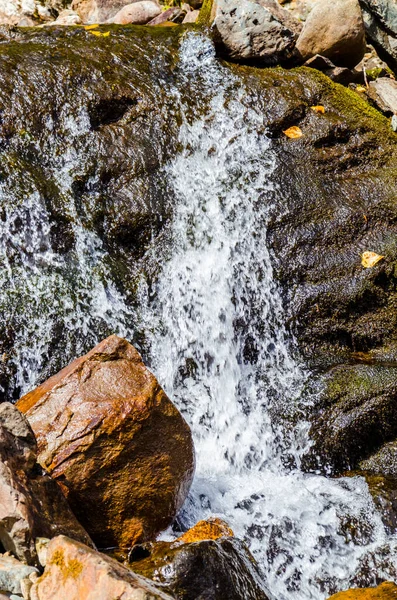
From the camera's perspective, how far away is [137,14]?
7.12 metres

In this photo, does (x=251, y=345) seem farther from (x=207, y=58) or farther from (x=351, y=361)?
(x=207, y=58)

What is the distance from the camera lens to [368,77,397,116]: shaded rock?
21.1ft

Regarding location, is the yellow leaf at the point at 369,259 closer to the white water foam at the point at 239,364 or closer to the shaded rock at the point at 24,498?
the white water foam at the point at 239,364

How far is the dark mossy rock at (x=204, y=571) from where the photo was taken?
93.5 inches

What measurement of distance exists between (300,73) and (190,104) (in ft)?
4.30

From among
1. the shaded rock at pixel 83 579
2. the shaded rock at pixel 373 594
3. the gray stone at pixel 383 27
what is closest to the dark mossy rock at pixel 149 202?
the shaded rock at pixel 373 594

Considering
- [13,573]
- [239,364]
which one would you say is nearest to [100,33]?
[239,364]

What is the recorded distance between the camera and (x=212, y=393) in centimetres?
451

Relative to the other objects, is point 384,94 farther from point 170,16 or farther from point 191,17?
point 170,16

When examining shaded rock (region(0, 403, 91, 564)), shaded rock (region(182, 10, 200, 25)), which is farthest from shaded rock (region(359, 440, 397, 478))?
shaded rock (region(182, 10, 200, 25))

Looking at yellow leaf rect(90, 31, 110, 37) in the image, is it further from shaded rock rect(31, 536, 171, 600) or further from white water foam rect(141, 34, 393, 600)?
shaded rock rect(31, 536, 171, 600)

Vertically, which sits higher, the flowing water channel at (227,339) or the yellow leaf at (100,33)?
the yellow leaf at (100,33)

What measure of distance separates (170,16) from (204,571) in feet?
21.8

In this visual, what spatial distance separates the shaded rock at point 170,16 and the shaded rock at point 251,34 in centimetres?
107
